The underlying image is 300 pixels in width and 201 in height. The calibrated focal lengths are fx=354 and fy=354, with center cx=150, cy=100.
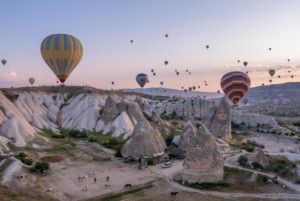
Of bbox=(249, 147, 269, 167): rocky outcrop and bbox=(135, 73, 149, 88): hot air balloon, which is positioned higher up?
bbox=(135, 73, 149, 88): hot air balloon

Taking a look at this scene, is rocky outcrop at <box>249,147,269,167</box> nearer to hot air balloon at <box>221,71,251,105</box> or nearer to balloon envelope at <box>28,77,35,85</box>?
hot air balloon at <box>221,71,251,105</box>

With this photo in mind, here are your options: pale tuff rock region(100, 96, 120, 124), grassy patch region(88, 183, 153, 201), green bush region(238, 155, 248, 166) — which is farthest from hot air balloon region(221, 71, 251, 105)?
grassy patch region(88, 183, 153, 201)

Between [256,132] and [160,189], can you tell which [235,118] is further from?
[160,189]

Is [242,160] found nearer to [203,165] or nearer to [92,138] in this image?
[203,165]

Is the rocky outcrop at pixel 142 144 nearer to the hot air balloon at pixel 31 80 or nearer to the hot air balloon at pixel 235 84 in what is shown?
the hot air balloon at pixel 235 84

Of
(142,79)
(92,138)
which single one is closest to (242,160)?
(92,138)
